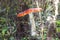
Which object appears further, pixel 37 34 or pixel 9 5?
pixel 9 5

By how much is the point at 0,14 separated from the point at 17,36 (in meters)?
0.69

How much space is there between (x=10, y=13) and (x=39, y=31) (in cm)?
86

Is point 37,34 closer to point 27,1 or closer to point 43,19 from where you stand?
point 43,19

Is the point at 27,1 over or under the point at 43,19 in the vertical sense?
over

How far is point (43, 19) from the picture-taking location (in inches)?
164

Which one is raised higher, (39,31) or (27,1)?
(27,1)

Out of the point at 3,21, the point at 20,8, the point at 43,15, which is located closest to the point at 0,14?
the point at 3,21

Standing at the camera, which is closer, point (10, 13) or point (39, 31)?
point (39, 31)

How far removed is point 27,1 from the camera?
4.29m

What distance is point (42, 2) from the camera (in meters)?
4.20

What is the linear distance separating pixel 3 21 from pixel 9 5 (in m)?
0.43

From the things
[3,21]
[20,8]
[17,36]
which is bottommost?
[17,36]

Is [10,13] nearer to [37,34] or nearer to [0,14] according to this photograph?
[0,14]

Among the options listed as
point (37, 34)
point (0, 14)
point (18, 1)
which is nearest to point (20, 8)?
point (18, 1)
